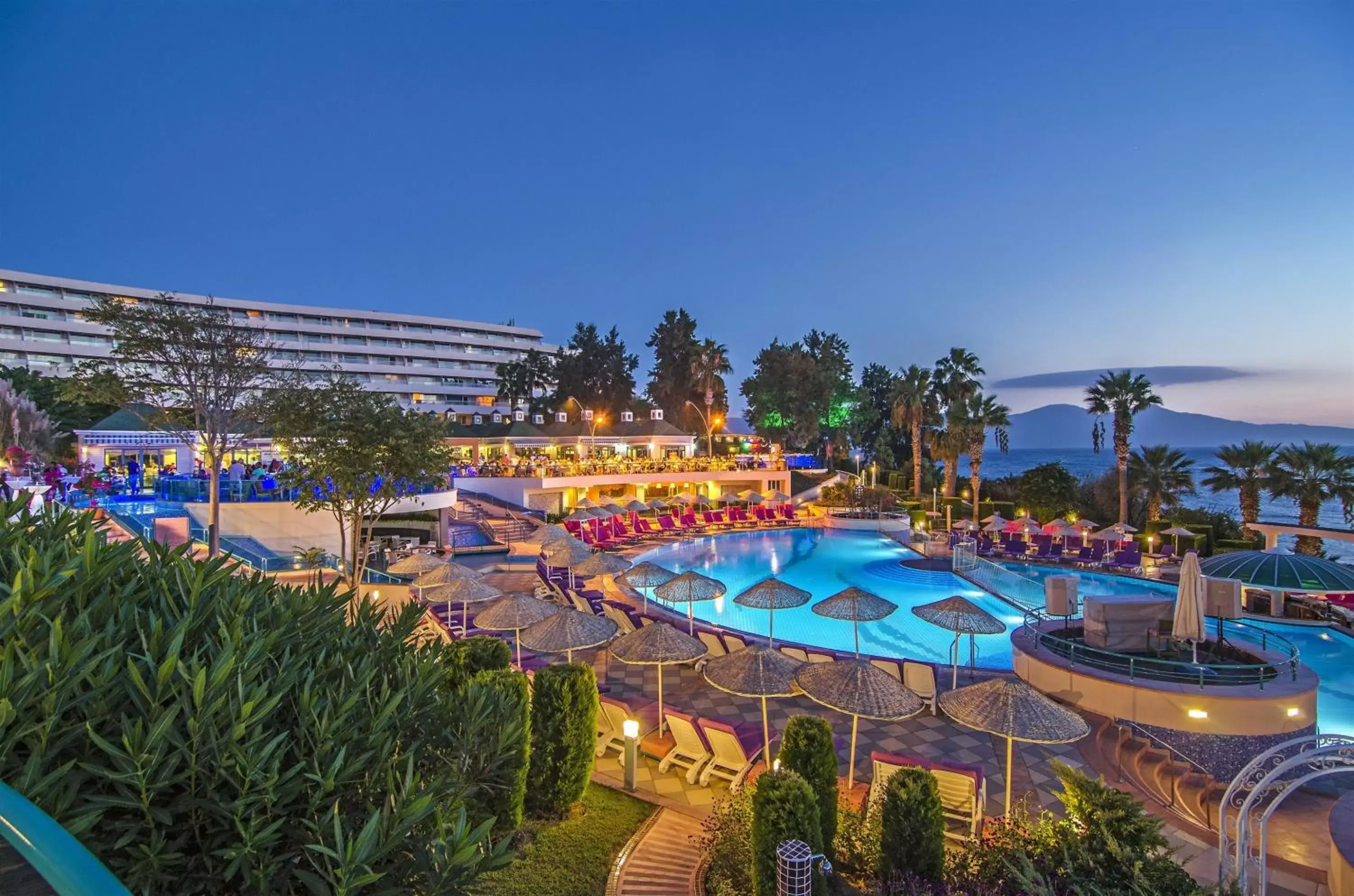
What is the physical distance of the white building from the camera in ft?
190

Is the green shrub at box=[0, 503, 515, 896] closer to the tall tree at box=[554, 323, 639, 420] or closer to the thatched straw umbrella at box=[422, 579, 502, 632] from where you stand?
the thatched straw umbrella at box=[422, 579, 502, 632]

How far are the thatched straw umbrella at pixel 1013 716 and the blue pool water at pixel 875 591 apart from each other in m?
7.86

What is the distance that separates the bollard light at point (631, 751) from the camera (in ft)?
28.1

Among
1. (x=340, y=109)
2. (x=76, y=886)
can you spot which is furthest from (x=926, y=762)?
(x=340, y=109)

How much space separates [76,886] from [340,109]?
15269cm

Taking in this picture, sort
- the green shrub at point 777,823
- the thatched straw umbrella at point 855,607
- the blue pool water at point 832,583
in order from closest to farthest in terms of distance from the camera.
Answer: the green shrub at point 777,823 < the thatched straw umbrella at point 855,607 < the blue pool water at point 832,583

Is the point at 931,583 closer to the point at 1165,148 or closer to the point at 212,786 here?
the point at 212,786

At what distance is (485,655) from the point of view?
8.60m

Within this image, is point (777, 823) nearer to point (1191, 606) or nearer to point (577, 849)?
point (577, 849)

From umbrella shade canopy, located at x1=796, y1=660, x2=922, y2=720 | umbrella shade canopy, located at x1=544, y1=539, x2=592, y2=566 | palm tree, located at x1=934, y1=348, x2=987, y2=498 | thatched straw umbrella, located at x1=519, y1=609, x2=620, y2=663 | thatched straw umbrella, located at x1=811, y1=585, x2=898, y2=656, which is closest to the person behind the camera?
umbrella shade canopy, located at x1=796, y1=660, x2=922, y2=720

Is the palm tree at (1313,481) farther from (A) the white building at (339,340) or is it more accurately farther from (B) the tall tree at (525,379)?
(A) the white building at (339,340)

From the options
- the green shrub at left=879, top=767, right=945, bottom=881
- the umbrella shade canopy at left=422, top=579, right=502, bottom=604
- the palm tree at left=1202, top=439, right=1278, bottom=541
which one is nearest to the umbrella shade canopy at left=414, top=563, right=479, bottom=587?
the umbrella shade canopy at left=422, top=579, right=502, bottom=604

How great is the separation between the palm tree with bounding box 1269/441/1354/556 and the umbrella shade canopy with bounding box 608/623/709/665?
25.1 m

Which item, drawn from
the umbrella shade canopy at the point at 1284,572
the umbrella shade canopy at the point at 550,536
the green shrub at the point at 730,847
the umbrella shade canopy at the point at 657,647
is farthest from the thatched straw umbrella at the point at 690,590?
the umbrella shade canopy at the point at 1284,572
